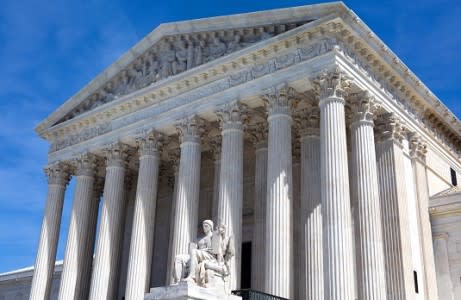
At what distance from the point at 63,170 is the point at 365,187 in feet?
67.5

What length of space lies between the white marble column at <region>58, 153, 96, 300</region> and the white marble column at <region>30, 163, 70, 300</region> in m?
2.00

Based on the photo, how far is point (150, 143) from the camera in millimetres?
32469

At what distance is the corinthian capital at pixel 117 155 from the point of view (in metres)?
34.1

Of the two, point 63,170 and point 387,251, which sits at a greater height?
point 63,170

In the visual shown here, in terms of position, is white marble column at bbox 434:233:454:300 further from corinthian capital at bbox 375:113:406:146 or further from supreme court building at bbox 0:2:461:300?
corinthian capital at bbox 375:113:406:146

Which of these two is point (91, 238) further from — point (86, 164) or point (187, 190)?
point (187, 190)

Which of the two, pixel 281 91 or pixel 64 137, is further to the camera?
pixel 64 137

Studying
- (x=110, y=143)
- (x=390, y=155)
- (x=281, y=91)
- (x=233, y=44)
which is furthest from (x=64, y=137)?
(x=390, y=155)

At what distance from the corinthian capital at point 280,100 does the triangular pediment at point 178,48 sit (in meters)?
3.06

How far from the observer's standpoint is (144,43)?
3503cm

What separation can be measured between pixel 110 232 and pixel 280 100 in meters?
12.4

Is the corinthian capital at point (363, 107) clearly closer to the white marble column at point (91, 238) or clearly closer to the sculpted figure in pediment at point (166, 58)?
the sculpted figure in pediment at point (166, 58)

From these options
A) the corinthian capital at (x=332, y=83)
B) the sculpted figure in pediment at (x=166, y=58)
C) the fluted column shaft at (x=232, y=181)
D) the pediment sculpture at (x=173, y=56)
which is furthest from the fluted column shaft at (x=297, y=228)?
the sculpted figure in pediment at (x=166, y=58)

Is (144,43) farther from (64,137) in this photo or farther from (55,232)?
(55,232)
